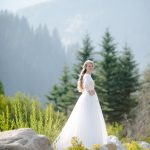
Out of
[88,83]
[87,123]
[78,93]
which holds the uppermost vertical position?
[78,93]

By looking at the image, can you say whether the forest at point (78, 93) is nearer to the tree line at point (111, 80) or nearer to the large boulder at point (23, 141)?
the tree line at point (111, 80)

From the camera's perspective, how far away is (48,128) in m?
8.58

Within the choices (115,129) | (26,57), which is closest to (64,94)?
(115,129)

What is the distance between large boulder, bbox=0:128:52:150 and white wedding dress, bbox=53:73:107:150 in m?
3.68

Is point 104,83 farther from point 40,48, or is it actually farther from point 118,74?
point 40,48

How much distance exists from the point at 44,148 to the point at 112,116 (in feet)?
93.8

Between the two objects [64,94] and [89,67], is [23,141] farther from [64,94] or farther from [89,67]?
[64,94]

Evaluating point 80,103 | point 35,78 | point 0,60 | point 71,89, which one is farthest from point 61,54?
point 80,103

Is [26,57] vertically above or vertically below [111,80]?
above

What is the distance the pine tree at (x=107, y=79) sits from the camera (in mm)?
35000

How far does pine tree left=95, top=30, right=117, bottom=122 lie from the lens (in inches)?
1378

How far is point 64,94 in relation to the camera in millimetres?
42750

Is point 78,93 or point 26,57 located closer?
point 78,93

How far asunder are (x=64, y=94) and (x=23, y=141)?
36806 mm
